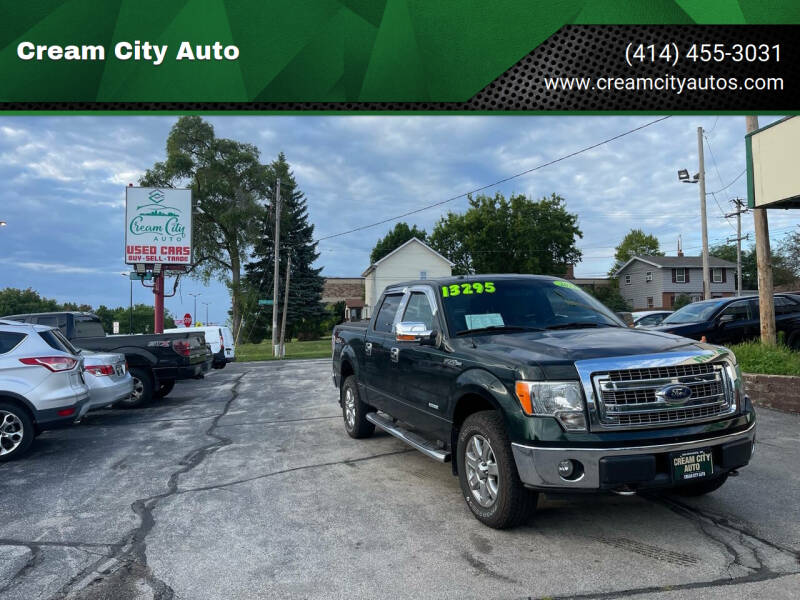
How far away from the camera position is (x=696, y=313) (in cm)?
1351

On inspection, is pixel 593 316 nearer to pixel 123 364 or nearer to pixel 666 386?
pixel 666 386

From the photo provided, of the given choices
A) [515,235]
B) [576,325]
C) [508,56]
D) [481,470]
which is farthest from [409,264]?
[481,470]

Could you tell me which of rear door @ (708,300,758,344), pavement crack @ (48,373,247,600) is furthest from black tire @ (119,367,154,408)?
rear door @ (708,300,758,344)

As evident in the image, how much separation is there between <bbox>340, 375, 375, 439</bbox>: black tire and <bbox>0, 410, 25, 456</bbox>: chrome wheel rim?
408cm

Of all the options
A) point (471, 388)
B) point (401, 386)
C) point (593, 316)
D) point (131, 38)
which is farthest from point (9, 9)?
point (593, 316)

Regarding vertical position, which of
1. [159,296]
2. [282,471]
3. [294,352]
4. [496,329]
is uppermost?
[159,296]

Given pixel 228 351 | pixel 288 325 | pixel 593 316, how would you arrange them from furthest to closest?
pixel 288 325, pixel 228 351, pixel 593 316

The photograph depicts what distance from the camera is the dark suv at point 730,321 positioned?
42.0ft

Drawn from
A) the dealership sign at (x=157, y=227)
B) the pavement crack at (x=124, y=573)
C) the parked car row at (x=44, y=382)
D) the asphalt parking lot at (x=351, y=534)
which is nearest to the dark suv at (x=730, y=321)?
the asphalt parking lot at (x=351, y=534)

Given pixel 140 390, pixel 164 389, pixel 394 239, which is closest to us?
pixel 140 390

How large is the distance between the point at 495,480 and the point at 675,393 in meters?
1.43

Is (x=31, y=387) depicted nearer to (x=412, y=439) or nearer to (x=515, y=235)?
(x=412, y=439)

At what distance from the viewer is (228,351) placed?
20.2m

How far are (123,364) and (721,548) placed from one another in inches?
366
